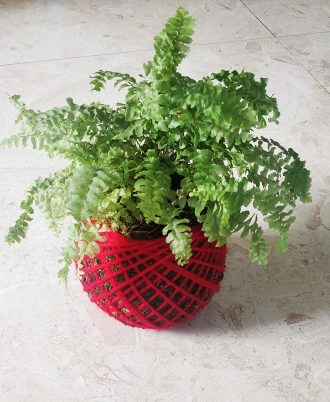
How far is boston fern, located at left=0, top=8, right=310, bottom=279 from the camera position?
3.50ft

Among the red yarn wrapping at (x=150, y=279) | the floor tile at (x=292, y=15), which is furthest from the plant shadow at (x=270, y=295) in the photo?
the floor tile at (x=292, y=15)

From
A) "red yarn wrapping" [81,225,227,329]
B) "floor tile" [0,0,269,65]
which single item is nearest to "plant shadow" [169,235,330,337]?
"red yarn wrapping" [81,225,227,329]

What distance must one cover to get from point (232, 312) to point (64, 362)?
1.54ft

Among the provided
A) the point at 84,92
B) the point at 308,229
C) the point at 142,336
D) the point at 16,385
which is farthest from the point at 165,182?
the point at 84,92

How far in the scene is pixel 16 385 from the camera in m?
1.35

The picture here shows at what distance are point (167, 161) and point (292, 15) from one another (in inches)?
84.1

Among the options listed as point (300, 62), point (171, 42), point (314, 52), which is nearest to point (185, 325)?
point (171, 42)

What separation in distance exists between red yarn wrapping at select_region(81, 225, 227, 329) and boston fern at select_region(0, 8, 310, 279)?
5 centimetres

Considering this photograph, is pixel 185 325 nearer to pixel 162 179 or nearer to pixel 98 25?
pixel 162 179

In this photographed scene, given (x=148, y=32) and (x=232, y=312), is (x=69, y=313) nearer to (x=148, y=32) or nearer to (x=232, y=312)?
(x=232, y=312)

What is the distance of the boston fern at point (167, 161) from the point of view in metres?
1.07

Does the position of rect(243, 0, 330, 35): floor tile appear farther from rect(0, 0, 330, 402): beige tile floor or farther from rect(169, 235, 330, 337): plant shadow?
rect(169, 235, 330, 337): plant shadow

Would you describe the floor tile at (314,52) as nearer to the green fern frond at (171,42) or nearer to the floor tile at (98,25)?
the floor tile at (98,25)

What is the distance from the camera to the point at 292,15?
2990 millimetres
